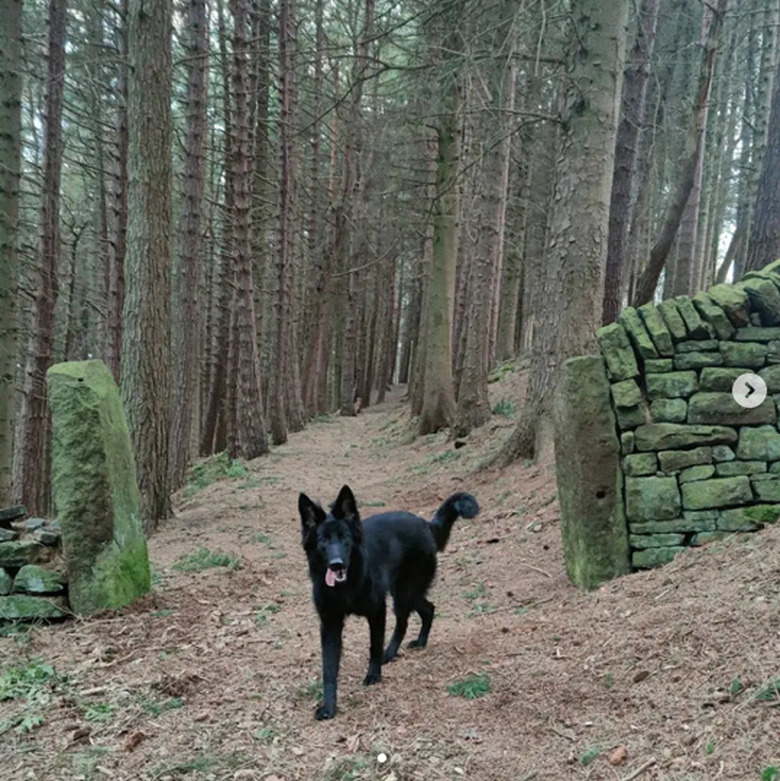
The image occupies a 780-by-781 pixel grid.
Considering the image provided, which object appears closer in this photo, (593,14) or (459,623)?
(459,623)

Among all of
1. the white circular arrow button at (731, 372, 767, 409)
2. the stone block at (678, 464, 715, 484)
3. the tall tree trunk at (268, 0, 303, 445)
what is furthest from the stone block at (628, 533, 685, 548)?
the tall tree trunk at (268, 0, 303, 445)

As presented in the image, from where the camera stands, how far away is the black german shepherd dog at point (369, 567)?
A: 402 centimetres

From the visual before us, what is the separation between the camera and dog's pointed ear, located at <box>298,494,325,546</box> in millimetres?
4016

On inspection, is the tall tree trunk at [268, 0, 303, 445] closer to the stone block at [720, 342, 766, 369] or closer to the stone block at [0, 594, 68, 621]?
the stone block at [0, 594, 68, 621]

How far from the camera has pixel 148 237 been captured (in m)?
8.51

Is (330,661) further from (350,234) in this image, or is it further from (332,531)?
(350,234)

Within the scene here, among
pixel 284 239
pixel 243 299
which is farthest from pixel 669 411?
pixel 284 239

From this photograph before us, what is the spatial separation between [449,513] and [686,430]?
1.99 m

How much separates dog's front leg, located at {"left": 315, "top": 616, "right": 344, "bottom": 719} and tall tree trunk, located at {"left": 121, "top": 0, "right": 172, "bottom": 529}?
5.39 metres

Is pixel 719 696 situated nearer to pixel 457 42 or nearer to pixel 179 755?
pixel 179 755

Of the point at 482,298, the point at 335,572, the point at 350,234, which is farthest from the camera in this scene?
the point at 350,234

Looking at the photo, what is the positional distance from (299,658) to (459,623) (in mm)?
1409

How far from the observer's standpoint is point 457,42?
1101cm

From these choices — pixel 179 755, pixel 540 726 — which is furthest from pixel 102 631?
pixel 540 726
